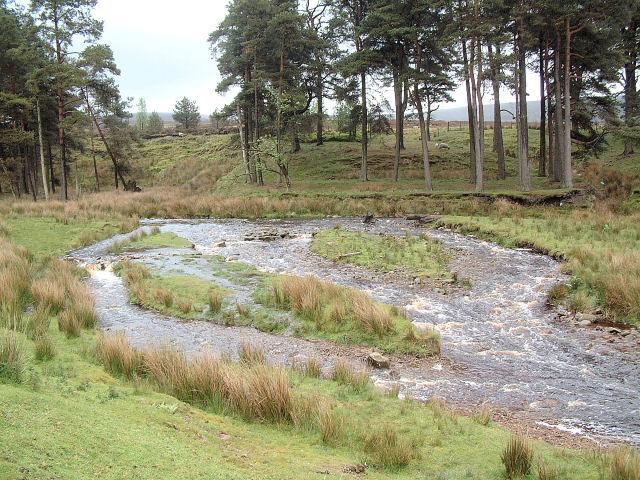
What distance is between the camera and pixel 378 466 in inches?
218

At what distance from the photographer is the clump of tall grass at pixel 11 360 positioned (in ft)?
19.1

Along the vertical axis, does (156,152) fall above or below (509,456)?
above

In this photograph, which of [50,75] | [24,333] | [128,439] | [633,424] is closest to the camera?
[128,439]

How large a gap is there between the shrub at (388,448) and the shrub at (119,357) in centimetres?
390

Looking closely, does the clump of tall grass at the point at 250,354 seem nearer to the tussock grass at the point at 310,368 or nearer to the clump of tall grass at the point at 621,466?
the tussock grass at the point at 310,368

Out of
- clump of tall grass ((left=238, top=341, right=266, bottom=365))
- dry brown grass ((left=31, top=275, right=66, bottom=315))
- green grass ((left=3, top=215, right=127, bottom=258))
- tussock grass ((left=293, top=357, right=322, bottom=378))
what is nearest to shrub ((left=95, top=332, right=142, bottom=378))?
clump of tall grass ((left=238, top=341, right=266, bottom=365))

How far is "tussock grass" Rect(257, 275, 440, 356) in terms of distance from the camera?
1018cm

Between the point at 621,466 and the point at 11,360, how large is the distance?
24.2ft

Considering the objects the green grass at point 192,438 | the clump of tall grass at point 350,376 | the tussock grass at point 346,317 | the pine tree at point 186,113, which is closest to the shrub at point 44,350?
the green grass at point 192,438

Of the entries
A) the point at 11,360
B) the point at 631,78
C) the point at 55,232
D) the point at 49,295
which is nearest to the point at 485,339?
the point at 11,360

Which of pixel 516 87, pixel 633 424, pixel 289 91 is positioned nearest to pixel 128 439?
pixel 633 424

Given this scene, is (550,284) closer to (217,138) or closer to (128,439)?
(128,439)

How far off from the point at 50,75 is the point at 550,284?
3673 centimetres

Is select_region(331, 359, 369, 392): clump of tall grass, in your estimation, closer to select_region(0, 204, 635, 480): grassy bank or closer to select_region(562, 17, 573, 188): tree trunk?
select_region(0, 204, 635, 480): grassy bank
